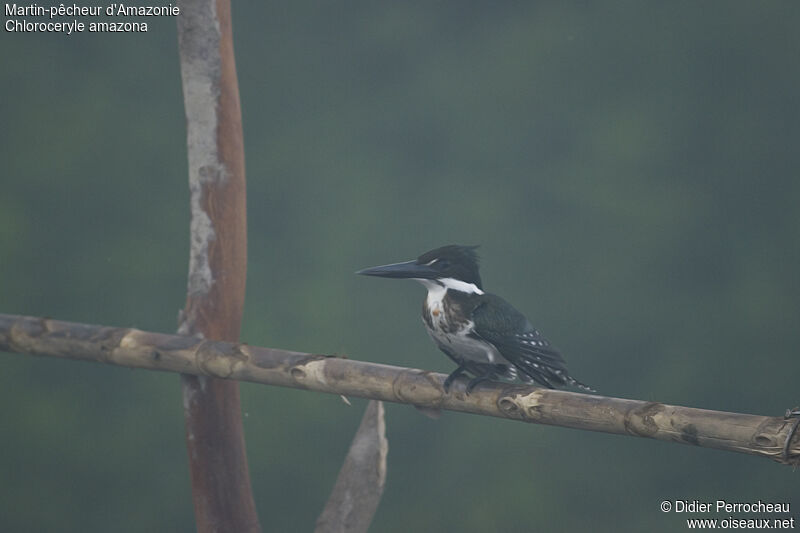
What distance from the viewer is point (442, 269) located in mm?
2502

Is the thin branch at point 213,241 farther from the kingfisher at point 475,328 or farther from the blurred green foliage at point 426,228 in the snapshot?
the blurred green foliage at point 426,228

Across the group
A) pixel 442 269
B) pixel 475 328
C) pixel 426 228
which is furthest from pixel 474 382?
pixel 426 228

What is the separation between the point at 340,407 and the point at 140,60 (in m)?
1.78

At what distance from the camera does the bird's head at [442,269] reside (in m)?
2.50

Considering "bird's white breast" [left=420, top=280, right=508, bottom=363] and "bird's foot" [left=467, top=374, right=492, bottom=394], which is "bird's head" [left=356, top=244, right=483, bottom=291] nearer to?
"bird's white breast" [left=420, top=280, right=508, bottom=363]

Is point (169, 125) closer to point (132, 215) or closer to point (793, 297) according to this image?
point (132, 215)

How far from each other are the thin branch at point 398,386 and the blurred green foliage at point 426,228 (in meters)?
1.34

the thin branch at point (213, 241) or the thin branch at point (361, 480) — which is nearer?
the thin branch at point (361, 480)

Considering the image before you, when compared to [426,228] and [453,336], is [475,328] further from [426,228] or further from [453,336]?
[426,228]

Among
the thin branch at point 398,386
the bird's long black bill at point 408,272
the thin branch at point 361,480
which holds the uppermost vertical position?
the bird's long black bill at point 408,272

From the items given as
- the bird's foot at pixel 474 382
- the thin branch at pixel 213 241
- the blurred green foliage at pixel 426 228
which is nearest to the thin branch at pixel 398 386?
the bird's foot at pixel 474 382

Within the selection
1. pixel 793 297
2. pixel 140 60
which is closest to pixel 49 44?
pixel 140 60

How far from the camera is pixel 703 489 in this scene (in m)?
3.83

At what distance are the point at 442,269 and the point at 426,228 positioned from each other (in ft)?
5.44
